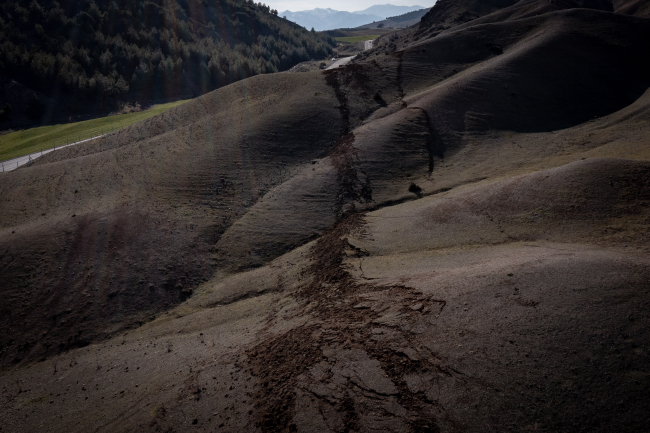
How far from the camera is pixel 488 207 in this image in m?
16.0

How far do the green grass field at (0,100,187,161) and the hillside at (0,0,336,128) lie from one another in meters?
8.40

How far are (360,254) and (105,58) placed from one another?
7548 centimetres

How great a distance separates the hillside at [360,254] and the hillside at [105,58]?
116 ft

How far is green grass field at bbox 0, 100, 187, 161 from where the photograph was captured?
143ft

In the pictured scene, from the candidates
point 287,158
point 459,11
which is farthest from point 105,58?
point 459,11

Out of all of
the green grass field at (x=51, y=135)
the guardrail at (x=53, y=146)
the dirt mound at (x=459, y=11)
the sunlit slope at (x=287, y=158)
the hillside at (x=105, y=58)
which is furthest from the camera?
the hillside at (x=105, y=58)

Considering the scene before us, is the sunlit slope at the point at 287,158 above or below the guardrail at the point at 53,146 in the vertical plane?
below

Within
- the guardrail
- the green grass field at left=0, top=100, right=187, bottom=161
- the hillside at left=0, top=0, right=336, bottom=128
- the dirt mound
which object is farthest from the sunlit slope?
the hillside at left=0, top=0, right=336, bottom=128

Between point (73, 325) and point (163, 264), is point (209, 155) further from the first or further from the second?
point (73, 325)

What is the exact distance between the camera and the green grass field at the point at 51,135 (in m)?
43.7

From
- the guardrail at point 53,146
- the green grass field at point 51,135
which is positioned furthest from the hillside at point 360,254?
the green grass field at point 51,135

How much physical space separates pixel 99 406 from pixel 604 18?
46703 mm

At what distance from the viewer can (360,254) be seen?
15469 millimetres

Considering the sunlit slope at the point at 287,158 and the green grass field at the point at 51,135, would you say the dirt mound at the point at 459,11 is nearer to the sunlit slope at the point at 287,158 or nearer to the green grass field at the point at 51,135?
the sunlit slope at the point at 287,158
